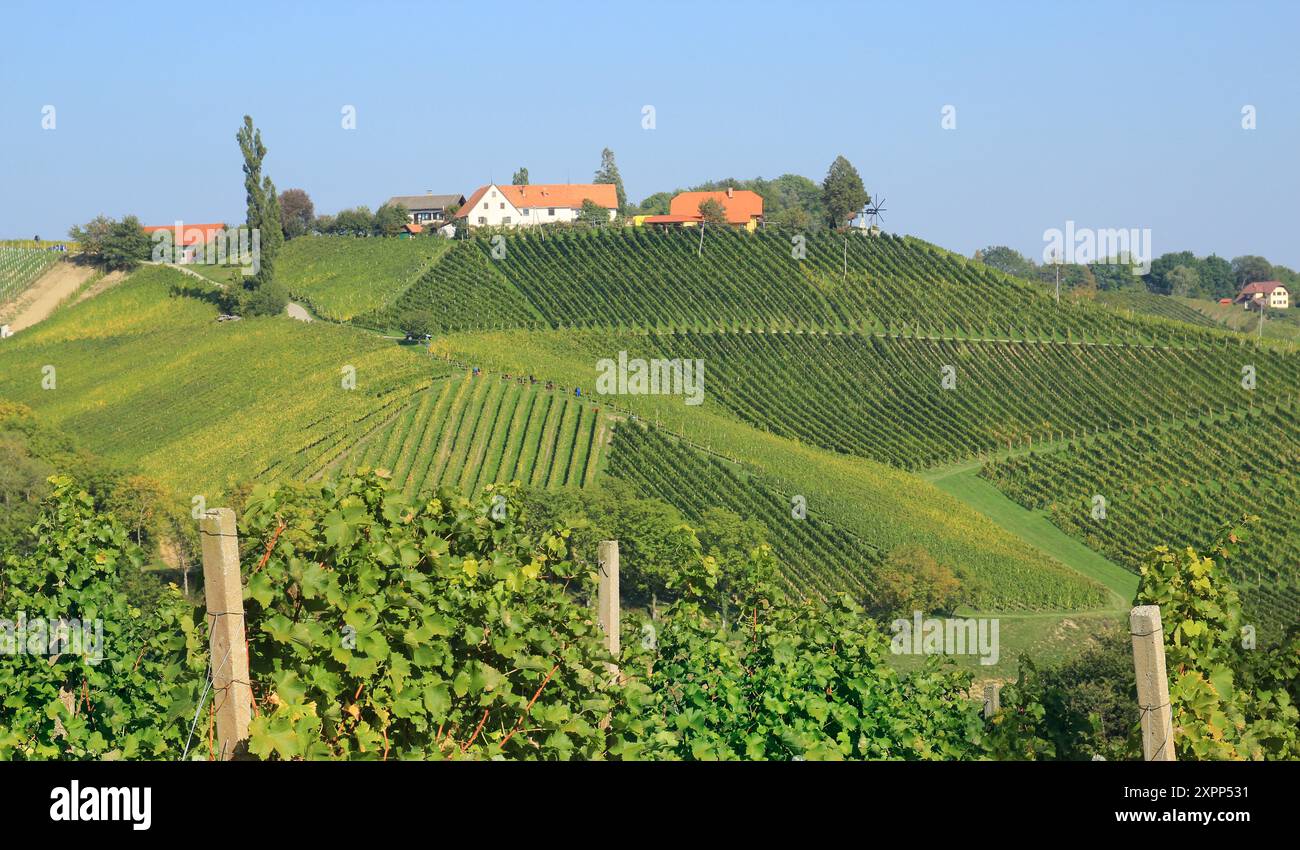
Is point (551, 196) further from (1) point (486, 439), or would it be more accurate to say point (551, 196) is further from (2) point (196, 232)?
(1) point (486, 439)

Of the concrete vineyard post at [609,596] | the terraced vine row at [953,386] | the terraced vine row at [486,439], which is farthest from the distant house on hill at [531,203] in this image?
the concrete vineyard post at [609,596]

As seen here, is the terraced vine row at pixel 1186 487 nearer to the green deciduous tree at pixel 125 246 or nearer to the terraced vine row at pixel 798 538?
the terraced vine row at pixel 798 538

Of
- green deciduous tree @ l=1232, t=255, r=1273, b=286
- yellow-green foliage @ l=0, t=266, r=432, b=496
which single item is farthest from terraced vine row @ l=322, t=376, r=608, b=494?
green deciduous tree @ l=1232, t=255, r=1273, b=286

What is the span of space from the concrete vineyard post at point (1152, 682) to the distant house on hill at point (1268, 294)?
125761mm

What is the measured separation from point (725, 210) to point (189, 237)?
35611 mm

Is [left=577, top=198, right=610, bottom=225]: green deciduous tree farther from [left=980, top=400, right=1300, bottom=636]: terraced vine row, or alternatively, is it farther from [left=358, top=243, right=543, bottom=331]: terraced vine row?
[left=980, top=400, right=1300, bottom=636]: terraced vine row

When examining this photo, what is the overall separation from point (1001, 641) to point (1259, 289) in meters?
102

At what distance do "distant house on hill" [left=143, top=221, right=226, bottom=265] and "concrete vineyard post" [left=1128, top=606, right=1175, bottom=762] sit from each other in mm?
83771

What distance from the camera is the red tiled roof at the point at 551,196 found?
99.9 metres

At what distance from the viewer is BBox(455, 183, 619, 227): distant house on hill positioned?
98812 millimetres

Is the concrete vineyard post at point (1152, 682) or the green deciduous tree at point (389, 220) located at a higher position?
the green deciduous tree at point (389, 220)
